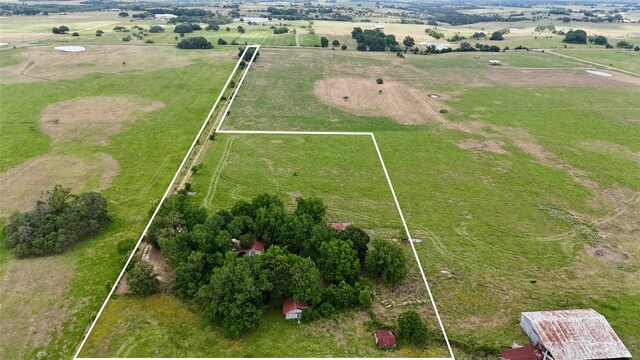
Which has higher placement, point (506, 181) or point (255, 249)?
point (506, 181)

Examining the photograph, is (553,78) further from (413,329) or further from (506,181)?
(413,329)

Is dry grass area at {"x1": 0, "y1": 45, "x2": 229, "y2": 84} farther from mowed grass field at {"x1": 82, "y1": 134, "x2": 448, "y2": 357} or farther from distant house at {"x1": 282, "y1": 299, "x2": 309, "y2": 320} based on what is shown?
distant house at {"x1": 282, "y1": 299, "x2": 309, "y2": 320}

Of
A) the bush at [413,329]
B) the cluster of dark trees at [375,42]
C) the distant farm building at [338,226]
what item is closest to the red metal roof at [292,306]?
the bush at [413,329]

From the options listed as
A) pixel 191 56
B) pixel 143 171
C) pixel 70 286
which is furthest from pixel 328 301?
pixel 191 56

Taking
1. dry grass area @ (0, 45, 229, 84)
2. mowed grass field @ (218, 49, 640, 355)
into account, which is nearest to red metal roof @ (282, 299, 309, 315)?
mowed grass field @ (218, 49, 640, 355)

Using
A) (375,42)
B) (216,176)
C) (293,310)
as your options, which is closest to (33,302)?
(293,310)

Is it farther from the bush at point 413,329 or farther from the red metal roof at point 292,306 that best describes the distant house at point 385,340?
the red metal roof at point 292,306
